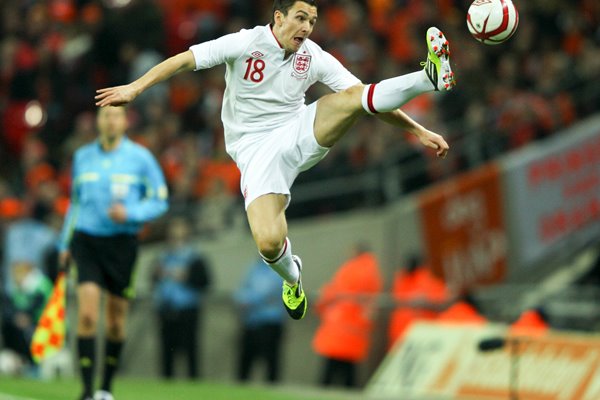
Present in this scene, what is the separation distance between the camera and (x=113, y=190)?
1101cm

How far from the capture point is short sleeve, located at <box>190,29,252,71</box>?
8555 millimetres

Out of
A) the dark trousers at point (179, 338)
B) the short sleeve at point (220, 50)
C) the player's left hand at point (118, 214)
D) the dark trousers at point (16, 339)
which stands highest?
the short sleeve at point (220, 50)

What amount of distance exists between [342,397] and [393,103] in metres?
6.06

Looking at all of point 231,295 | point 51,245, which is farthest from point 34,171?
point 231,295

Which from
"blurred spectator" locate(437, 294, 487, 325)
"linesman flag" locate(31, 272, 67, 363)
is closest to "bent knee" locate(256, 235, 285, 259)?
"linesman flag" locate(31, 272, 67, 363)

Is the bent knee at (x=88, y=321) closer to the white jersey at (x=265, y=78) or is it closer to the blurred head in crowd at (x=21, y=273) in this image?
the white jersey at (x=265, y=78)

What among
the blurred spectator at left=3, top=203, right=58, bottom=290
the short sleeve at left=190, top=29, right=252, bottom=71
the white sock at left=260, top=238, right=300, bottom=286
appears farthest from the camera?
the blurred spectator at left=3, top=203, right=58, bottom=290

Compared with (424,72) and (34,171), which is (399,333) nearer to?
(34,171)

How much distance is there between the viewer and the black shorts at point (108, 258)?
10883 mm

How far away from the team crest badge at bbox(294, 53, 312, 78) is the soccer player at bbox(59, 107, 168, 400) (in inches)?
93.4

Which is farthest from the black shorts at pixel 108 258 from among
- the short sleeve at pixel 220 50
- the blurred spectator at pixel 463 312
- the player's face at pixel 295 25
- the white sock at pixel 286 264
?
the blurred spectator at pixel 463 312

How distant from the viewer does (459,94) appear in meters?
17.8

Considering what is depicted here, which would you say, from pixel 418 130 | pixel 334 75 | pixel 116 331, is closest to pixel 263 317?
pixel 116 331

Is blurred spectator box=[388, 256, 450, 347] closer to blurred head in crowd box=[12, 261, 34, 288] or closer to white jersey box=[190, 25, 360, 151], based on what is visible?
blurred head in crowd box=[12, 261, 34, 288]
